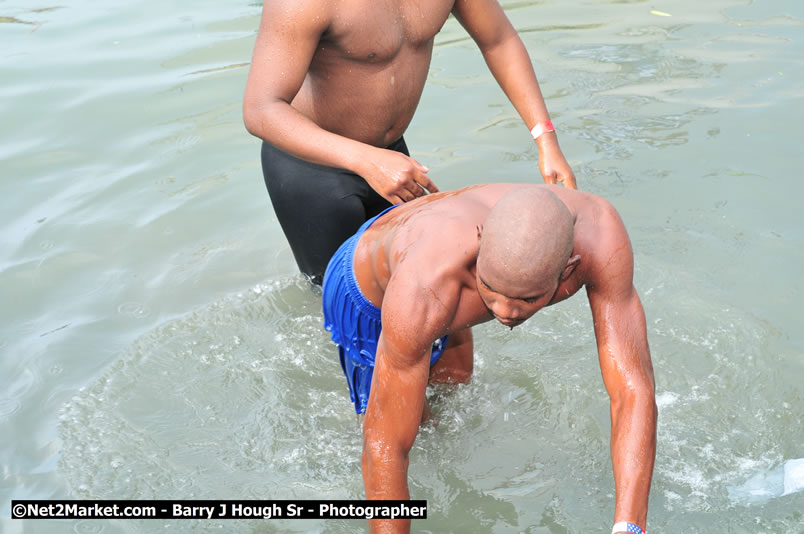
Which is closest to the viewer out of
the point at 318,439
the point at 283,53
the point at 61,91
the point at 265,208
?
the point at 283,53

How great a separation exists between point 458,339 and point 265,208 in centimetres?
221

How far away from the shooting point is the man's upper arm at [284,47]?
3.23 metres

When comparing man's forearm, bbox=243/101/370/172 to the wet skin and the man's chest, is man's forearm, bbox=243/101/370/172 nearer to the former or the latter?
the wet skin

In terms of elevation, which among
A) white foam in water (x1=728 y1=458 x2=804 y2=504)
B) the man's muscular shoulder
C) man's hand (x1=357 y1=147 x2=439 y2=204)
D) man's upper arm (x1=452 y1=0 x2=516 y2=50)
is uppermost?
man's upper arm (x1=452 y1=0 x2=516 y2=50)

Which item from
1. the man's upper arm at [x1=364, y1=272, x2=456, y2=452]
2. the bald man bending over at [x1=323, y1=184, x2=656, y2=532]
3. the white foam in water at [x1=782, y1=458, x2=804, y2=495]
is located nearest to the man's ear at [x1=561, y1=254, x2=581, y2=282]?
the bald man bending over at [x1=323, y1=184, x2=656, y2=532]

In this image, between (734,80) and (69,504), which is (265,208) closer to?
(69,504)

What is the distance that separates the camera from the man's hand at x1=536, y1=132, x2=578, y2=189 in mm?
3508

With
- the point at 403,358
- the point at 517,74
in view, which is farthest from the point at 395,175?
the point at 517,74

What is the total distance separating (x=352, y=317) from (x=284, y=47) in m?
1.01

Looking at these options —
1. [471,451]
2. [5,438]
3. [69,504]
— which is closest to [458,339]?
[471,451]

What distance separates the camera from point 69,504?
11.5 ft

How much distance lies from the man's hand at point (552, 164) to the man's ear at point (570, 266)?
0.83 meters

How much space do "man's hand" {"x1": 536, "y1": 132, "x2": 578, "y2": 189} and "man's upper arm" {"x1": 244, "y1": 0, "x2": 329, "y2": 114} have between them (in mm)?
995

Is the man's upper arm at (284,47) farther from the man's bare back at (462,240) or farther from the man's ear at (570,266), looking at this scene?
the man's ear at (570,266)
